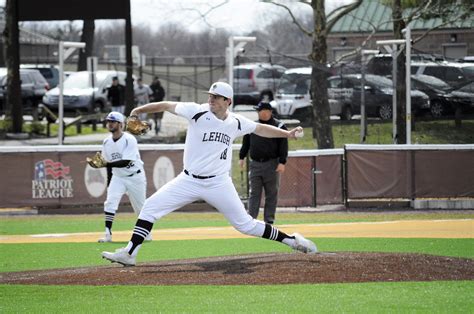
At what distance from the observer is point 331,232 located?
57.6 ft

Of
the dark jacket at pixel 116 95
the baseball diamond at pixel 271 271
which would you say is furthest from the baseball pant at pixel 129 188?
the dark jacket at pixel 116 95

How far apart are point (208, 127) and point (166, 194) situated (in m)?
0.95

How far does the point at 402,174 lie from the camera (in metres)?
22.4

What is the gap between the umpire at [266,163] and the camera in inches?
653

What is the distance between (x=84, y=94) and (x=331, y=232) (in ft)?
73.9

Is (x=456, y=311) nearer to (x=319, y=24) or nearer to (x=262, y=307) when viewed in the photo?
(x=262, y=307)

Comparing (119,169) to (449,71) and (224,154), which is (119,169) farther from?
(449,71)

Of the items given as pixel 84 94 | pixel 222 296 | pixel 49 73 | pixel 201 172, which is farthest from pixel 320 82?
pixel 49 73

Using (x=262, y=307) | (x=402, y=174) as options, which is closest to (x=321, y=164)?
(x=402, y=174)

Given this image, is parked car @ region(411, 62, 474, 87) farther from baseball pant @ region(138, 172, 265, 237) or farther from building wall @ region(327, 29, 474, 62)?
baseball pant @ region(138, 172, 265, 237)

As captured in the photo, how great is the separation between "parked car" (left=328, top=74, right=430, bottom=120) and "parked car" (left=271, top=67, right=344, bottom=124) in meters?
1.62

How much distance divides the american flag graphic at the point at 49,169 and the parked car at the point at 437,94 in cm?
998

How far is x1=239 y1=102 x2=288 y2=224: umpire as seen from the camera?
16.6m

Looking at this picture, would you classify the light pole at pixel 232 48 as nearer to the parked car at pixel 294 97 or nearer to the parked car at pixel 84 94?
the parked car at pixel 294 97
